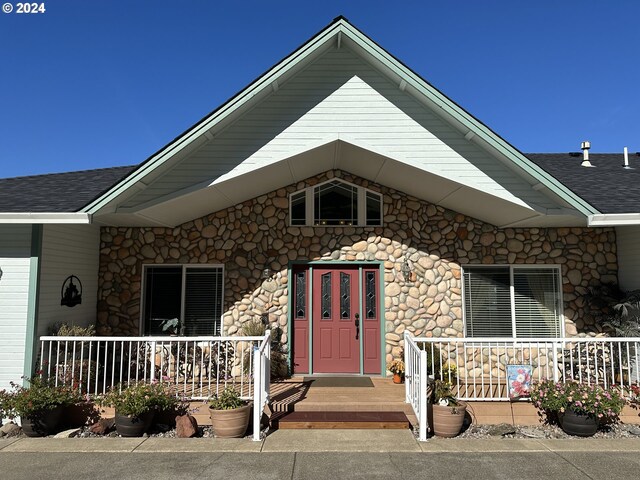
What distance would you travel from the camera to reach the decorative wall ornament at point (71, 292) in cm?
712

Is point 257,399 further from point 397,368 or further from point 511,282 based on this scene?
point 511,282

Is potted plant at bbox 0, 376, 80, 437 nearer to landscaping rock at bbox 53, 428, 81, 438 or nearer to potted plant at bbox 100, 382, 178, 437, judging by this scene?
landscaping rock at bbox 53, 428, 81, 438

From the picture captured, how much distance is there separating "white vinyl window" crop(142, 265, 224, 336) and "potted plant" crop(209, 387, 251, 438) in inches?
101

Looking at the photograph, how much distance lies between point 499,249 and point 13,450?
Answer: 27.4ft

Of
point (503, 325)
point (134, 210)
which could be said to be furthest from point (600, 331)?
point (134, 210)

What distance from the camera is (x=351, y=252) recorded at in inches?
328

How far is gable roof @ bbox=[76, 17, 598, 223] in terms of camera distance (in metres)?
6.52

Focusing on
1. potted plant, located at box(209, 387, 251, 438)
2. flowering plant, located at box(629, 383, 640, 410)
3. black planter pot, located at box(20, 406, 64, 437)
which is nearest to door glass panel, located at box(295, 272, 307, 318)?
potted plant, located at box(209, 387, 251, 438)

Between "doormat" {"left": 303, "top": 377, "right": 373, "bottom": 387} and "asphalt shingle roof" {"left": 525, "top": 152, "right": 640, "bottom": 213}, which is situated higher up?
"asphalt shingle roof" {"left": 525, "top": 152, "right": 640, "bottom": 213}

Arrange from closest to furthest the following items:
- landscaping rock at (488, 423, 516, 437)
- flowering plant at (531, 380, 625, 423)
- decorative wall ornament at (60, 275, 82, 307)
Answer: flowering plant at (531, 380, 625, 423) < landscaping rock at (488, 423, 516, 437) < decorative wall ornament at (60, 275, 82, 307)

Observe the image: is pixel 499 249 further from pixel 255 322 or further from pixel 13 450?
pixel 13 450

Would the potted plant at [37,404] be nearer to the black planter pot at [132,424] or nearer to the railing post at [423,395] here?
the black planter pot at [132,424]

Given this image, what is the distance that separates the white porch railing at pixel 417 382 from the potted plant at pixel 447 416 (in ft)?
0.57

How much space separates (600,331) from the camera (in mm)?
7973
